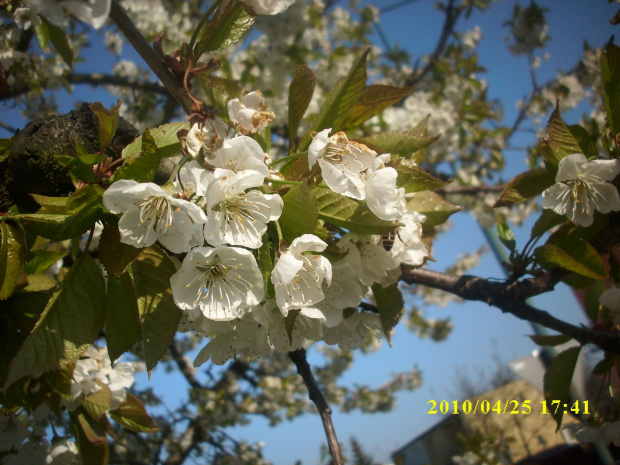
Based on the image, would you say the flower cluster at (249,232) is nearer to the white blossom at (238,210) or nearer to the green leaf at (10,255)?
the white blossom at (238,210)

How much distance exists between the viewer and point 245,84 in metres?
3.59

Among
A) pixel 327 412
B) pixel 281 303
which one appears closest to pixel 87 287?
pixel 281 303

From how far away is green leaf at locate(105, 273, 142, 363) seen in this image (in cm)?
82

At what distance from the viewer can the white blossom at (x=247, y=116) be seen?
2.68ft

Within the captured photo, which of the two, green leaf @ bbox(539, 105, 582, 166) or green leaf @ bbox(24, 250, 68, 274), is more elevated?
green leaf @ bbox(24, 250, 68, 274)

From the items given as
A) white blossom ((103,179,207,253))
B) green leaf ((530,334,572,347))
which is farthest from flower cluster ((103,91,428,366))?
green leaf ((530,334,572,347))

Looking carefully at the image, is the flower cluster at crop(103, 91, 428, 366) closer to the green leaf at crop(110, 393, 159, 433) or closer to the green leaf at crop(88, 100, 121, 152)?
the green leaf at crop(88, 100, 121, 152)

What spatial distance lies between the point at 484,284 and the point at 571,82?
4468 mm

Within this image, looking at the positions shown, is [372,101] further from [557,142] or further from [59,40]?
[59,40]

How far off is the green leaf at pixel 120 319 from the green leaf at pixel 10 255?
18 centimetres

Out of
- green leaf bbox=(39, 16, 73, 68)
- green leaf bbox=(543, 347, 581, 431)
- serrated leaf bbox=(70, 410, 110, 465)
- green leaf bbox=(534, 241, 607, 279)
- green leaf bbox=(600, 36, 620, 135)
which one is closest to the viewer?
green leaf bbox=(534, 241, 607, 279)

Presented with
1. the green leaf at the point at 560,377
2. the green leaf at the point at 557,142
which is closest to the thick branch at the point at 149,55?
the green leaf at the point at 557,142

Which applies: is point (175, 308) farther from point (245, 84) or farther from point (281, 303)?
point (245, 84)

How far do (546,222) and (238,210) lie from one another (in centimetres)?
89
